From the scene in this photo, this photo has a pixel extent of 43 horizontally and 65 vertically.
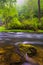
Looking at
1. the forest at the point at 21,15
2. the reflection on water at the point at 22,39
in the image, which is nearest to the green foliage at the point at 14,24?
the forest at the point at 21,15

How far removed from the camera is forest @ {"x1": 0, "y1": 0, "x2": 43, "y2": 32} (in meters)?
2.62

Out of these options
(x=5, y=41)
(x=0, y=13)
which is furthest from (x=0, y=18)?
(x=5, y=41)

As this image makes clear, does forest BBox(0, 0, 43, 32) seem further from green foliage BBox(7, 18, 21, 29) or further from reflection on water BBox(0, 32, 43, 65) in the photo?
reflection on water BBox(0, 32, 43, 65)

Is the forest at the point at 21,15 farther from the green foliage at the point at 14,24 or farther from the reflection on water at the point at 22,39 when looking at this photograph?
the reflection on water at the point at 22,39

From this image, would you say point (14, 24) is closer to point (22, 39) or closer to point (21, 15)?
point (21, 15)

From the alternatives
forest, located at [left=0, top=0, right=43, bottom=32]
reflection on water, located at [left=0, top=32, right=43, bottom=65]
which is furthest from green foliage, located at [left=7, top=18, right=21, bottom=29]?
reflection on water, located at [left=0, top=32, right=43, bottom=65]

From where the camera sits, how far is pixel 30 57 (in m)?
1.92

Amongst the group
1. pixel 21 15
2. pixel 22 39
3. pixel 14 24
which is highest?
pixel 21 15

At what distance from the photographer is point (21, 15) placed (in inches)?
104

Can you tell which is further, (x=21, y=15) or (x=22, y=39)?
(x=21, y=15)

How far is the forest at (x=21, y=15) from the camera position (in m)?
2.62

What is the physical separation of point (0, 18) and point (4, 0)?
0.35 metres

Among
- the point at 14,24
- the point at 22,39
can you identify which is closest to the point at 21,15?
the point at 14,24

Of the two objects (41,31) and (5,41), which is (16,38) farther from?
(41,31)
